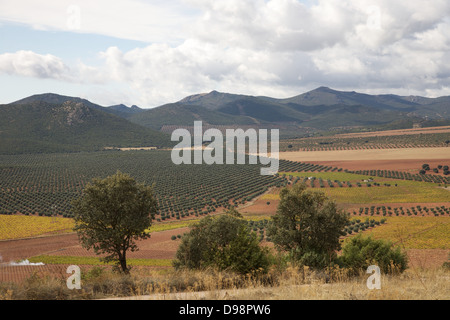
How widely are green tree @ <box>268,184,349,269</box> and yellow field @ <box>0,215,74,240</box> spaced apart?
135 ft

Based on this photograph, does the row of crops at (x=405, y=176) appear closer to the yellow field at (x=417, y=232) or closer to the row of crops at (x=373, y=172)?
the row of crops at (x=373, y=172)

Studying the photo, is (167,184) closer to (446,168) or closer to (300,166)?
(300,166)

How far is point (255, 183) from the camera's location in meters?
89.2

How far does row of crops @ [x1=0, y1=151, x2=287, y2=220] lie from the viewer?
6681 centimetres

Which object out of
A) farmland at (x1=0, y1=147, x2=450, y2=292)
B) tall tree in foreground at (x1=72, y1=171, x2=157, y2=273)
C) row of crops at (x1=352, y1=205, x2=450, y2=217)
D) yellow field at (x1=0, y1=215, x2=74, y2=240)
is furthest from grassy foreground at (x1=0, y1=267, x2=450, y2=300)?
row of crops at (x1=352, y1=205, x2=450, y2=217)

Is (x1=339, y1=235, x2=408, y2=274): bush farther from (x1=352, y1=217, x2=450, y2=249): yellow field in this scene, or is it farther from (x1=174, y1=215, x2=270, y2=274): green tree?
(x1=352, y1=217, x2=450, y2=249): yellow field

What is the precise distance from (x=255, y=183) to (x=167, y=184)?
77.2ft

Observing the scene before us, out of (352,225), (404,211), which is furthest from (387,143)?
(352,225)

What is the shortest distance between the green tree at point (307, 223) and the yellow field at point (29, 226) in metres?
41.1

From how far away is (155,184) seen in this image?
55406 millimetres

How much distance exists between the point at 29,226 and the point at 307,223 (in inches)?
1942

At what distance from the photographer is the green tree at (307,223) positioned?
2188 centimetres

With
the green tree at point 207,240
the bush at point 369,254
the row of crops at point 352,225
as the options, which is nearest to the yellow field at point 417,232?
the row of crops at point 352,225
